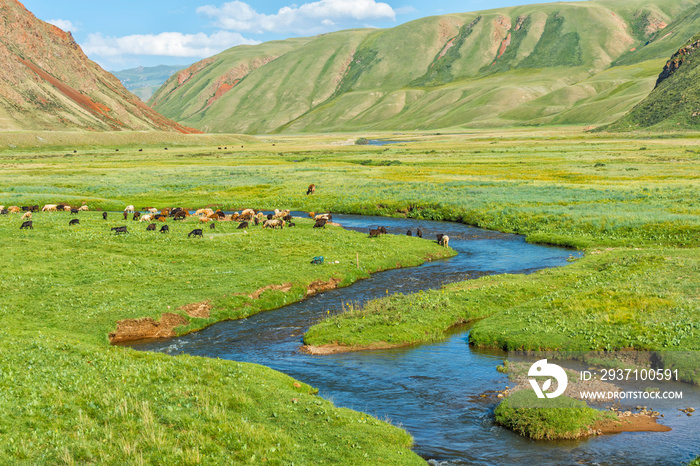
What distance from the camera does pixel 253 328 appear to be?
94.3ft

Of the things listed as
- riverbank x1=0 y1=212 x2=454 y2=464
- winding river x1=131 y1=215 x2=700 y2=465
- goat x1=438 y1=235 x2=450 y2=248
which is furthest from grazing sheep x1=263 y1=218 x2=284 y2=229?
winding river x1=131 y1=215 x2=700 y2=465

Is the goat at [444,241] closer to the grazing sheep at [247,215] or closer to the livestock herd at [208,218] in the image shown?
the livestock herd at [208,218]

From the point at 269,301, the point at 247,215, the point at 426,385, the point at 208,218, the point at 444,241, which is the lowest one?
the point at 426,385

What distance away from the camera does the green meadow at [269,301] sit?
14.7m

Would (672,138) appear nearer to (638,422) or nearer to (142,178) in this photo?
(142,178)

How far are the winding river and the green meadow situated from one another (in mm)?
1336

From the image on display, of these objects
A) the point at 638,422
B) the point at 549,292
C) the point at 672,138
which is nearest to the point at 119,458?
the point at 638,422

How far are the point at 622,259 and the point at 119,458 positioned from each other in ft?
110

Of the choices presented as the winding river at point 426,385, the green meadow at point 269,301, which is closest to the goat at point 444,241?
the green meadow at point 269,301

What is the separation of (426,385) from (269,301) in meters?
13.8

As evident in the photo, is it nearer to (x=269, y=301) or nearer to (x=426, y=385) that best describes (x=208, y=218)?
(x=269, y=301)

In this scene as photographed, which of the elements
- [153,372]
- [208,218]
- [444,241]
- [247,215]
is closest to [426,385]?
[153,372]

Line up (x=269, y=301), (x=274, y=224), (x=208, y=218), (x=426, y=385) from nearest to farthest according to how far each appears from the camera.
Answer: (x=426, y=385) < (x=269, y=301) < (x=274, y=224) < (x=208, y=218)

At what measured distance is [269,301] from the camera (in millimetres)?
32344
